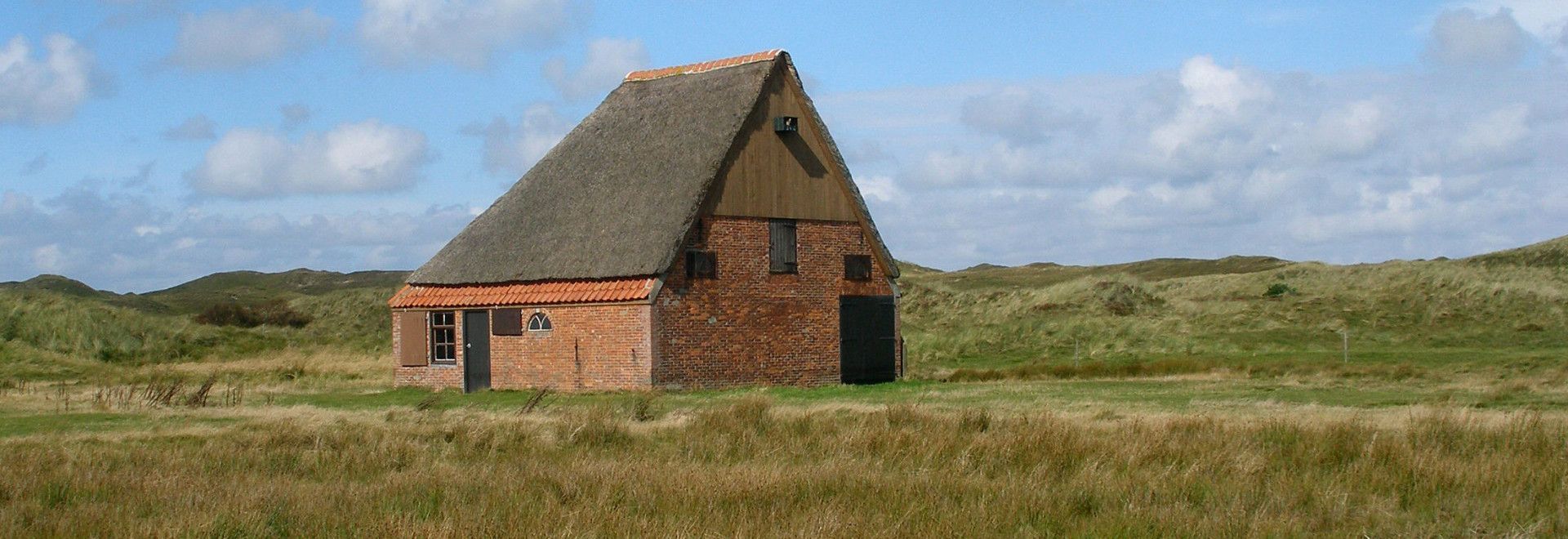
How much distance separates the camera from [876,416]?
1694cm

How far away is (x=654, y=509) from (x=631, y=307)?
55.8 ft

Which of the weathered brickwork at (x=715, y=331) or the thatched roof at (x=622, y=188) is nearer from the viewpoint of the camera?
the weathered brickwork at (x=715, y=331)

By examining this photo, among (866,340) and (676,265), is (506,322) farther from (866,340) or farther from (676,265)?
(866,340)

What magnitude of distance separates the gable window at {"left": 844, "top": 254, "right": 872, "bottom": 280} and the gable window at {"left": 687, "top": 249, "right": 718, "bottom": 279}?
337 centimetres

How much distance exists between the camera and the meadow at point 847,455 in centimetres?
1022

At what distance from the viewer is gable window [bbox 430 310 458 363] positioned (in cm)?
3121

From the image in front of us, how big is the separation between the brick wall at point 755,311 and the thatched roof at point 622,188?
825mm

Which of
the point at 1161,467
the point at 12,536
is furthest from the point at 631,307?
the point at 12,536

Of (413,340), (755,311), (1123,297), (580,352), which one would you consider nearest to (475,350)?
(413,340)

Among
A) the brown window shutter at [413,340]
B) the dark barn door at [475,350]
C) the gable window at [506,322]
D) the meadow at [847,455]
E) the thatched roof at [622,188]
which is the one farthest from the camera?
the brown window shutter at [413,340]

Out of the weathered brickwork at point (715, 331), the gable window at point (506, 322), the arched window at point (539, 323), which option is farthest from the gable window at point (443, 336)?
the arched window at point (539, 323)

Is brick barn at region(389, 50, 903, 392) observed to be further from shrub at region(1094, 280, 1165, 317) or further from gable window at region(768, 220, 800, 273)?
shrub at region(1094, 280, 1165, 317)

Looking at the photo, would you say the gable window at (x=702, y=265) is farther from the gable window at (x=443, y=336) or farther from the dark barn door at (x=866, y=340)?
the gable window at (x=443, y=336)

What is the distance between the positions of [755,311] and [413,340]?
762cm
